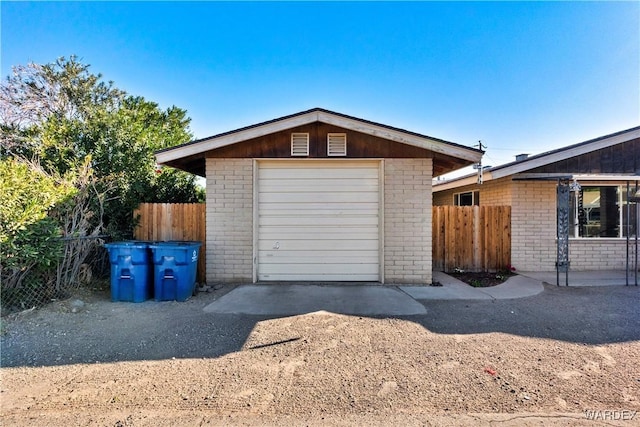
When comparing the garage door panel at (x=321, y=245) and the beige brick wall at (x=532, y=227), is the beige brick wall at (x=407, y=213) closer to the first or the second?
the garage door panel at (x=321, y=245)

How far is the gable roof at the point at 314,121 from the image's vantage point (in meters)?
6.42

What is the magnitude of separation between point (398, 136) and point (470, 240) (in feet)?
13.4

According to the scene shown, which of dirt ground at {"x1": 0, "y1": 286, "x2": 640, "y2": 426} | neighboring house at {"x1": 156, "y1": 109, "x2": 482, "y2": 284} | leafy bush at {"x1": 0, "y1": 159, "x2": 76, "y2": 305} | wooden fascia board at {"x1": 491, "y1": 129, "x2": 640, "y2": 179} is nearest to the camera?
dirt ground at {"x1": 0, "y1": 286, "x2": 640, "y2": 426}

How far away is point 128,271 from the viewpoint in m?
5.38

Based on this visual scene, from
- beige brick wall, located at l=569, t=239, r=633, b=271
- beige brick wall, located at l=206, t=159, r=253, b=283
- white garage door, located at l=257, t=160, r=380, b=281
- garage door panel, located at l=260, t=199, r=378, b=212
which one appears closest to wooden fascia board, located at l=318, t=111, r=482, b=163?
white garage door, located at l=257, t=160, r=380, b=281

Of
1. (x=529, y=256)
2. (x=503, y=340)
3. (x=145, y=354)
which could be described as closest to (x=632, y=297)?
(x=529, y=256)

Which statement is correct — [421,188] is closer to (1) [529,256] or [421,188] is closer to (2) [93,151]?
(1) [529,256]

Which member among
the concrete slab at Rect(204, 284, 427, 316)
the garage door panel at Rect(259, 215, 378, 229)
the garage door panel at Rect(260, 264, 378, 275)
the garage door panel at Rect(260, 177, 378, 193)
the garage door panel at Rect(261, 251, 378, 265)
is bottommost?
the concrete slab at Rect(204, 284, 427, 316)

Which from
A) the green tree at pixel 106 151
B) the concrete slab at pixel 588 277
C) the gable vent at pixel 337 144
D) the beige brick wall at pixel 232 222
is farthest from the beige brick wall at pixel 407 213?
the green tree at pixel 106 151

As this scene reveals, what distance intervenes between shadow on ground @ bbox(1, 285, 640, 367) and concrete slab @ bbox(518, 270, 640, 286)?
1.34 metres

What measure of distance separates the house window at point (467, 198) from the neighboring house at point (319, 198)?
473 cm

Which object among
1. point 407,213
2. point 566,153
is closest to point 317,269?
point 407,213

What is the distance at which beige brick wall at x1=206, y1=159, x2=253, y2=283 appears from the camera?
6.70 metres

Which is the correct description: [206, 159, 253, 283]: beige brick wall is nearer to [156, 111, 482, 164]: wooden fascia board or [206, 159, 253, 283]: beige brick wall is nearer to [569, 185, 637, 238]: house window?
[156, 111, 482, 164]: wooden fascia board
